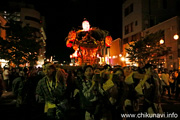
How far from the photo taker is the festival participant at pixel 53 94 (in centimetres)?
389

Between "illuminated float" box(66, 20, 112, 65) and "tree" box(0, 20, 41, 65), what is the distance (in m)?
3.71

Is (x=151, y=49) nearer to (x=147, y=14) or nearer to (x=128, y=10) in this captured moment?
(x=147, y=14)

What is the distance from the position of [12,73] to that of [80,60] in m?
5.43

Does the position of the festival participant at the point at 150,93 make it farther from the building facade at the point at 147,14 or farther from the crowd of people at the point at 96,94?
the building facade at the point at 147,14

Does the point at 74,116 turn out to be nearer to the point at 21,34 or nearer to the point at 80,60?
the point at 80,60

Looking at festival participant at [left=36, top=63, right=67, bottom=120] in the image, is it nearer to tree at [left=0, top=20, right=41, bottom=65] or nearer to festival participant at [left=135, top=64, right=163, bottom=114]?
festival participant at [left=135, top=64, right=163, bottom=114]

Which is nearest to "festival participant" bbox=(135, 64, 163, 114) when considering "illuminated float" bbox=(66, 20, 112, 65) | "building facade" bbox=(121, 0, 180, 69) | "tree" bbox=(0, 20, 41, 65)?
"illuminated float" bbox=(66, 20, 112, 65)

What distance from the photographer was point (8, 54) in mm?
15125

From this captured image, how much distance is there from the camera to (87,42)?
50.2ft

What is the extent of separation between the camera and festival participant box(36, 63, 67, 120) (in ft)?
12.8

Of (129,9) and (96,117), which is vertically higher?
(129,9)

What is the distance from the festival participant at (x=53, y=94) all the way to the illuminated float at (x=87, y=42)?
1071 cm

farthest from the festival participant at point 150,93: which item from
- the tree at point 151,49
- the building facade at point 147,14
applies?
the building facade at point 147,14

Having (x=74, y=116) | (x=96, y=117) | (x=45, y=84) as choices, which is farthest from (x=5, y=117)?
(x=96, y=117)
